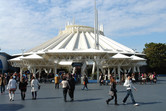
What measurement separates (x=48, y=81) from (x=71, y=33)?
27406mm

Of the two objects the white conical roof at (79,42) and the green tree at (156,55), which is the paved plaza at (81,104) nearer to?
the white conical roof at (79,42)

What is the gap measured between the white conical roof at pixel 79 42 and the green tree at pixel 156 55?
6829mm

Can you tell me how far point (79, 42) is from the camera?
4416 cm

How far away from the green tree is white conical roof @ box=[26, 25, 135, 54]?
6.83m

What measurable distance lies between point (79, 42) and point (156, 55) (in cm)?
2054

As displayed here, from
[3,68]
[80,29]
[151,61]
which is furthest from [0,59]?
[151,61]

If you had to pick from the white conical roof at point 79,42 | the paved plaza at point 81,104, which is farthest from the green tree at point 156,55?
the paved plaza at point 81,104

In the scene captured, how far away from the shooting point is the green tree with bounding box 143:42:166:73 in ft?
158

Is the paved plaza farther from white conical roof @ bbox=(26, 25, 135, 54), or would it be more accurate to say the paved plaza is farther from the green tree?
the green tree

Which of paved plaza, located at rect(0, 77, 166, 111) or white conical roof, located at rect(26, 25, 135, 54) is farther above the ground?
white conical roof, located at rect(26, 25, 135, 54)

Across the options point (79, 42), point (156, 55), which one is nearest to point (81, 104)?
point (79, 42)

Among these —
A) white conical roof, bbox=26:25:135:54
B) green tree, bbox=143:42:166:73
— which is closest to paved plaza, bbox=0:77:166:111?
white conical roof, bbox=26:25:135:54

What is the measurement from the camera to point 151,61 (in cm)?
4919

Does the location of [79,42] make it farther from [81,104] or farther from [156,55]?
Answer: [81,104]
